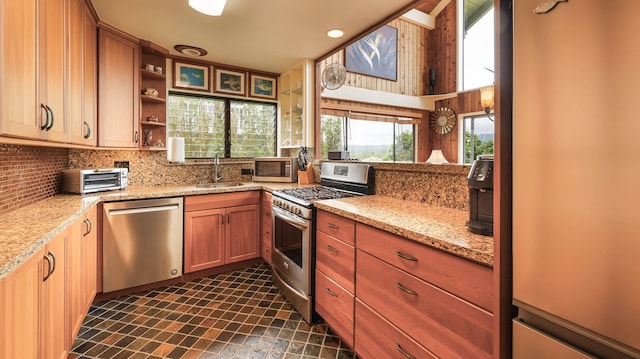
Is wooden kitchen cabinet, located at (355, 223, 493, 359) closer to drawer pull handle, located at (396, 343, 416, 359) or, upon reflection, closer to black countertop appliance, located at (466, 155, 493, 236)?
drawer pull handle, located at (396, 343, 416, 359)

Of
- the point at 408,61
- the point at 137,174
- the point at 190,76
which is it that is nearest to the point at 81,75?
the point at 137,174

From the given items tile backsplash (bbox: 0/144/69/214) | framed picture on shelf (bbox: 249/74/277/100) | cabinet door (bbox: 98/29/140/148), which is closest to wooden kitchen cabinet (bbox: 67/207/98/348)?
tile backsplash (bbox: 0/144/69/214)

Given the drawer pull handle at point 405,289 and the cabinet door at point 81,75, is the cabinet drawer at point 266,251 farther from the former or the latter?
the drawer pull handle at point 405,289

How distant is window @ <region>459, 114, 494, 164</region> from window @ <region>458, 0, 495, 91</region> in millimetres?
769

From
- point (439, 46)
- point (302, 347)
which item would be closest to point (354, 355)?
point (302, 347)

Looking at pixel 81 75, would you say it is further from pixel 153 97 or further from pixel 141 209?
pixel 141 209

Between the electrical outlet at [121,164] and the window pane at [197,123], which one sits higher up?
the window pane at [197,123]

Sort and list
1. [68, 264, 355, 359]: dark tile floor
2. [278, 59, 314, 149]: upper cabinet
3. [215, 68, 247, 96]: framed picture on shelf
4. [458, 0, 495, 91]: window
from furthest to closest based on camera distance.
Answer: [458, 0, 495, 91]: window
[215, 68, 247, 96]: framed picture on shelf
[278, 59, 314, 149]: upper cabinet
[68, 264, 355, 359]: dark tile floor

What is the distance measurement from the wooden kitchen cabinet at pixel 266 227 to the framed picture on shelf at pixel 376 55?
366 centimetres

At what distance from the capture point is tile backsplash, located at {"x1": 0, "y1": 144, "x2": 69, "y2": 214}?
171cm

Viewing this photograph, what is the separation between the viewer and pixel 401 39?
6785 mm

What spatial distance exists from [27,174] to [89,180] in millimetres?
462

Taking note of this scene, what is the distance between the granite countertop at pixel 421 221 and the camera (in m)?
1.04

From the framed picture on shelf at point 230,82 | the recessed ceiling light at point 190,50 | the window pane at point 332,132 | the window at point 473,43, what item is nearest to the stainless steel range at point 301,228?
the framed picture on shelf at point 230,82
